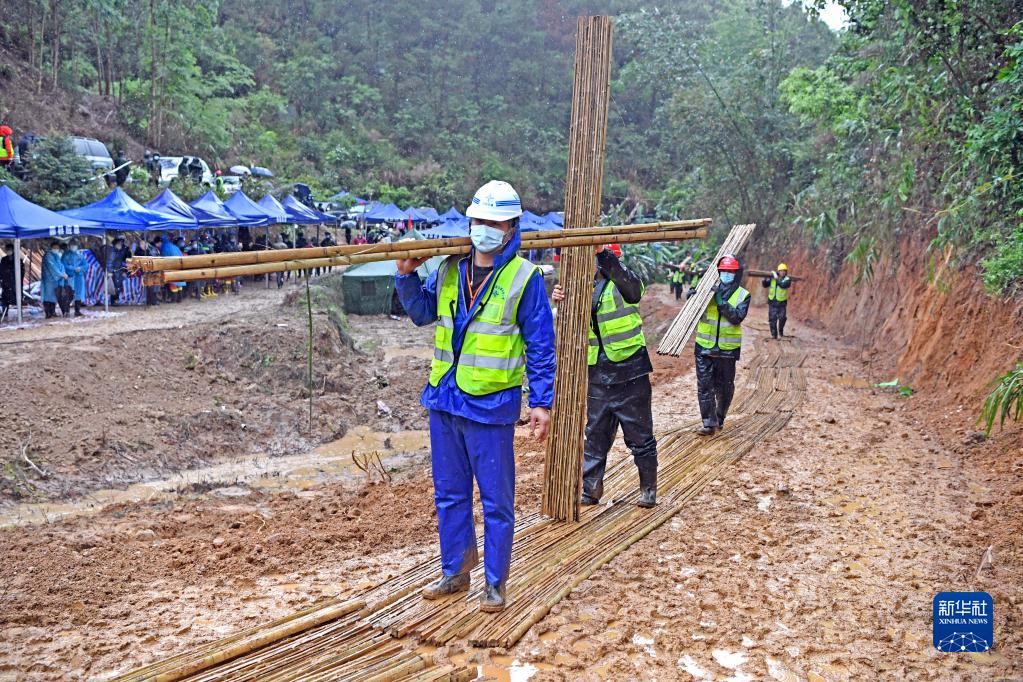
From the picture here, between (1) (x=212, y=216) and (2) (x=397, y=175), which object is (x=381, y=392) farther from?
(2) (x=397, y=175)

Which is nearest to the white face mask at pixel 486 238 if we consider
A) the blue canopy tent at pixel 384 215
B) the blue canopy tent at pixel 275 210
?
the blue canopy tent at pixel 275 210

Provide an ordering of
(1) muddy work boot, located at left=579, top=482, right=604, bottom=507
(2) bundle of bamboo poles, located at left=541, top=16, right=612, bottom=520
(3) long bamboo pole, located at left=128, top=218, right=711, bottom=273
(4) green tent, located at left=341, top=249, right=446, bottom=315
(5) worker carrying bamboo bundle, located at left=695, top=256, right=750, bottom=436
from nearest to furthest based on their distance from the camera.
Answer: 1. (3) long bamboo pole, located at left=128, top=218, right=711, bottom=273
2. (2) bundle of bamboo poles, located at left=541, top=16, right=612, bottom=520
3. (1) muddy work boot, located at left=579, top=482, right=604, bottom=507
4. (5) worker carrying bamboo bundle, located at left=695, top=256, right=750, bottom=436
5. (4) green tent, located at left=341, top=249, right=446, bottom=315

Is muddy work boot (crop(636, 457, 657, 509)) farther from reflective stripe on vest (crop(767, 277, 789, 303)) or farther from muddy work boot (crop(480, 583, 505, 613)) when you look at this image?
reflective stripe on vest (crop(767, 277, 789, 303))

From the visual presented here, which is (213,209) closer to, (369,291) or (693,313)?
(369,291)

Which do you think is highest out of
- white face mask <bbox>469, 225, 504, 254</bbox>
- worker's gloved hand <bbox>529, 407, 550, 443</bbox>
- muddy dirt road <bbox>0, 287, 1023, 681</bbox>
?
white face mask <bbox>469, 225, 504, 254</bbox>

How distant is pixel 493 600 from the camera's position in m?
5.06

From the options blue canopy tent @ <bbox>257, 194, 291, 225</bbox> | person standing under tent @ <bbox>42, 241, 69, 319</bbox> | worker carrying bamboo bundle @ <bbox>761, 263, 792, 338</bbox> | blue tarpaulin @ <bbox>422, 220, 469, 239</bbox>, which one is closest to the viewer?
person standing under tent @ <bbox>42, 241, 69, 319</bbox>

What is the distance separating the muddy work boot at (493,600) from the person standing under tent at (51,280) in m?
14.8

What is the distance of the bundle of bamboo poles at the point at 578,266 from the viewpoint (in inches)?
256

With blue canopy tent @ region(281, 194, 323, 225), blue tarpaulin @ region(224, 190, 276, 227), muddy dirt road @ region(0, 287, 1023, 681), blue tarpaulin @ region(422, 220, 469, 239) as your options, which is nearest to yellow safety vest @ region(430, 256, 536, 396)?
muddy dirt road @ region(0, 287, 1023, 681)

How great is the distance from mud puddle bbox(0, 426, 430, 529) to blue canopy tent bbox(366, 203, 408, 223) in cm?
2596

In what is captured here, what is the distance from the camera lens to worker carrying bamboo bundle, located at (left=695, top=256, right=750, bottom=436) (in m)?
9.76

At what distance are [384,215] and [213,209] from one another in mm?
14899

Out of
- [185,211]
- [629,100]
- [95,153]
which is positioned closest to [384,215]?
[95,153]
